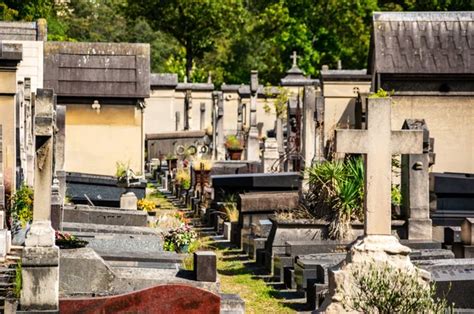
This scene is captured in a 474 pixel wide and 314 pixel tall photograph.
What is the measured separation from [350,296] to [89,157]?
20.2 m

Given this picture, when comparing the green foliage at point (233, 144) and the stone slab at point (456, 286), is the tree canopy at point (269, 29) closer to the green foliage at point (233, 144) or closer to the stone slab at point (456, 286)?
the green foliage at point (233, 144)

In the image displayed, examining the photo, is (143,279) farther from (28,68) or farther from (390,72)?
(28,68)

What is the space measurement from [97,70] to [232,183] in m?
10.3

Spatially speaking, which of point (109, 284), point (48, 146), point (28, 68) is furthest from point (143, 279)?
point (28, 68)

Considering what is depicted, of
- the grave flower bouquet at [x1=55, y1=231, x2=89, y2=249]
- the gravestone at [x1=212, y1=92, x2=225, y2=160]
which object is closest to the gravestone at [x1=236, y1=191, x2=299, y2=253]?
the grave flower bouquet at [x1=55, y1=231, x2=89, y2=249]

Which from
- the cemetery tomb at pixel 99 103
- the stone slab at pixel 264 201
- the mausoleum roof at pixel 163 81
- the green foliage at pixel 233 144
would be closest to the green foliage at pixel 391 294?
the stone slab at pixel 264 201

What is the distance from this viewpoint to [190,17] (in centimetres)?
6003

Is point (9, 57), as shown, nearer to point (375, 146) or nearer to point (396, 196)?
point (396, 196)

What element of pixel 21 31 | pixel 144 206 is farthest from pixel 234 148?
pixel 144 206

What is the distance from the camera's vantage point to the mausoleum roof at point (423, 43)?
26.3 meters

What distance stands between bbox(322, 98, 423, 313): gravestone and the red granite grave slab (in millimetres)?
1233

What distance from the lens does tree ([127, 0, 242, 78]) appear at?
196 feet

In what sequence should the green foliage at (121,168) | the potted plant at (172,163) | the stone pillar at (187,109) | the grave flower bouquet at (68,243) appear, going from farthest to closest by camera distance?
the stone pillar at (187,109) < the potted plant at (172,163) < the green foliage at (121,168) < the grave flower bouquet at (68,243)

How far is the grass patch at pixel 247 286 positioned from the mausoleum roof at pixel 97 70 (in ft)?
40.3
